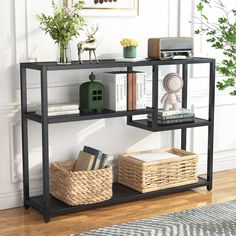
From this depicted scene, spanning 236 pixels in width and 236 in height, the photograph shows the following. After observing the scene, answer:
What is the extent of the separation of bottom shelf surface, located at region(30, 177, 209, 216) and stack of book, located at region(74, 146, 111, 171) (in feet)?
0.81

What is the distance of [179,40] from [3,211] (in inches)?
66.4

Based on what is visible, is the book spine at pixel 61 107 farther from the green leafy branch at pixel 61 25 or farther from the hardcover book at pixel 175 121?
the hardcover book at pixel 175 121

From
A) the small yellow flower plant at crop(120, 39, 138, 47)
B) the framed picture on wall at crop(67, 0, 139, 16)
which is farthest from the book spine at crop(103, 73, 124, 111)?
the framed picture on wall at crop(67, 0, 139, 16)

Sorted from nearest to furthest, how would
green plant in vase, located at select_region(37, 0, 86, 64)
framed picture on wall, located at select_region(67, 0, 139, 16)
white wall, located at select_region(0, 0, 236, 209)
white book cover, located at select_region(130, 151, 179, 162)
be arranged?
green plant in vase, located at select_region(37, 0, 86, 64) < white wall, located at select_region(0, 0, 236, 209) < framed picture on wall, located at select_region(67, 0, 139, 16) < white book cover, located at select_region(130, 151, 179, 162)

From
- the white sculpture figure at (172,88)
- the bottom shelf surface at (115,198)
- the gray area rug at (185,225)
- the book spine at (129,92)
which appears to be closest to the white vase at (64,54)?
the book spine at (129,92)

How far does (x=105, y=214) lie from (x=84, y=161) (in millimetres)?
380

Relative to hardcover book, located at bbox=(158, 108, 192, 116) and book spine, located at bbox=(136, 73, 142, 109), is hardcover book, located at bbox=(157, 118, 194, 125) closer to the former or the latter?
hardcover book, located at bbox=(158, 108, 192, 116)

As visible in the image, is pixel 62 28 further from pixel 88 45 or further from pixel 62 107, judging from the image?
pixel 62 107

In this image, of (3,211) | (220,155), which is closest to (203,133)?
(220,155)

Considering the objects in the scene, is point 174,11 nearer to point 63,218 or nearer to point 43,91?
Result: point 43,91

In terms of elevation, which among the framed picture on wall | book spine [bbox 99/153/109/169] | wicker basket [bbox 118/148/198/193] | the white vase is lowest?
wicker basket [bbox 118/148/198/193]

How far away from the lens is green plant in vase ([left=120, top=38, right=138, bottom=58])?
3.88 metres

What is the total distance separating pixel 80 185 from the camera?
11.9 ft

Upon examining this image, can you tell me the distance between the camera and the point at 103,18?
158 inches
